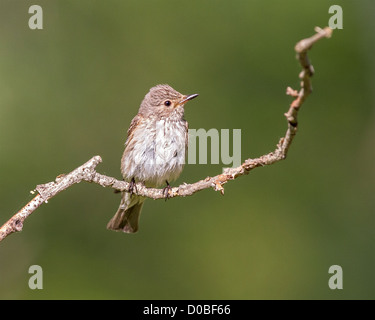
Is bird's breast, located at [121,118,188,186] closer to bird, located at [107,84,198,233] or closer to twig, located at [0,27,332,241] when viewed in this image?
bird, located at [107,84,198,233]

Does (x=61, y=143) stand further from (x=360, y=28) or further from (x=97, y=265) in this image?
(x=360, y=28)

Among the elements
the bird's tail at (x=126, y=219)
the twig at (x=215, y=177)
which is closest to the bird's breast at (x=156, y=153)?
the bird's tail at (x=126, y=219)

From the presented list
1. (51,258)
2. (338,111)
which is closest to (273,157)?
(51,258)

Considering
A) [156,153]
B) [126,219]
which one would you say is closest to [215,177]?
[156,153]

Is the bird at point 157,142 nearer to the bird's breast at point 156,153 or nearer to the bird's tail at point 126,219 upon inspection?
the bird's breast at point 156,153

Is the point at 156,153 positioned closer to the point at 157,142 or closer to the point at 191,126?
the point at 157,142

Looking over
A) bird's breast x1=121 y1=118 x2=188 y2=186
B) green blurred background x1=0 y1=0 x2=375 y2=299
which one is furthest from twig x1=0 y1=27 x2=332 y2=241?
green blurred background x1=0 y1=0 x2=375 y2=299
